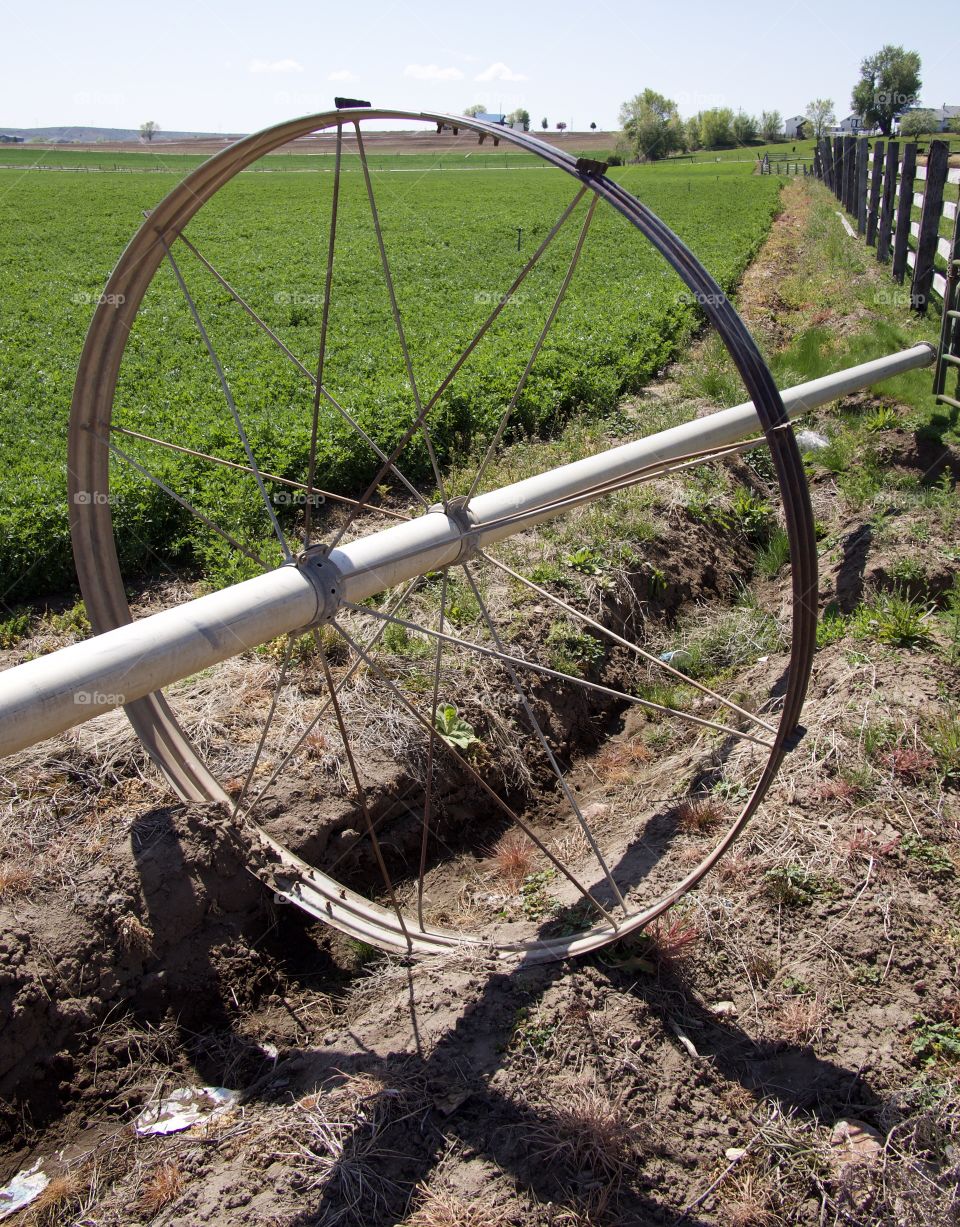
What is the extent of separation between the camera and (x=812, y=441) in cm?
687

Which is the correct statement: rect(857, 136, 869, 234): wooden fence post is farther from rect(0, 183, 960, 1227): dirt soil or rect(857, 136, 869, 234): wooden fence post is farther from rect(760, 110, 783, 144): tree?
rect(760, 110, 783, 144): tree

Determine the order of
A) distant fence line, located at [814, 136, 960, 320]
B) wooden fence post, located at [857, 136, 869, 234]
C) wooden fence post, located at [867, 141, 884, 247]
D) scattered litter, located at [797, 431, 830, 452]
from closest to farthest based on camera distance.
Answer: scattered litter, located at [797, 431, 830, 452] → distant fence line, located at [814, 136, 960, 320] → wooden fence post, located at [867, 141, 884, 247] → wooden fence post, located at [857, 136, 869, 234]

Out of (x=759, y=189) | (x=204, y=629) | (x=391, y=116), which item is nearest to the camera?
(x=204, y=629)

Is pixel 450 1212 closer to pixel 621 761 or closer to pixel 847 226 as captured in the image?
pixel 621 761

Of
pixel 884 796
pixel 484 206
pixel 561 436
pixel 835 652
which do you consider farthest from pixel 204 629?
pixel 484 206

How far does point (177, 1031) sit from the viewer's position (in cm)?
329

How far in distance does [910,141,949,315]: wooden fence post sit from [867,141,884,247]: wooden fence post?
5372 millimetres

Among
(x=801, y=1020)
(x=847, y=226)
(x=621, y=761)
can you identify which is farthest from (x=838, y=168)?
(x=801, y=1020)

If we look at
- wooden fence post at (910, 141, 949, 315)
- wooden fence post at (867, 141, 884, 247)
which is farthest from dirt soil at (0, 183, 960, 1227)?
wooden fence post at (867, 141, 884, 247)

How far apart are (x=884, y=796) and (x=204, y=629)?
2.71 meters

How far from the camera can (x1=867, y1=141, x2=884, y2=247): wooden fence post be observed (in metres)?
13.8

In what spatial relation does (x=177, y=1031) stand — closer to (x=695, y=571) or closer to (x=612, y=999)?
(x=612, y=999)

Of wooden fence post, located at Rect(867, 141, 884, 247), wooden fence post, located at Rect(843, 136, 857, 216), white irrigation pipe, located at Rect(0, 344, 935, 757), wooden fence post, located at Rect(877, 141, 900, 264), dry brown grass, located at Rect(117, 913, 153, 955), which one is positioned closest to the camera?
white irrigation pipe, located at Rect(0, 344, 935, 757)

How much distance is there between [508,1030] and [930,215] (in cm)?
924
